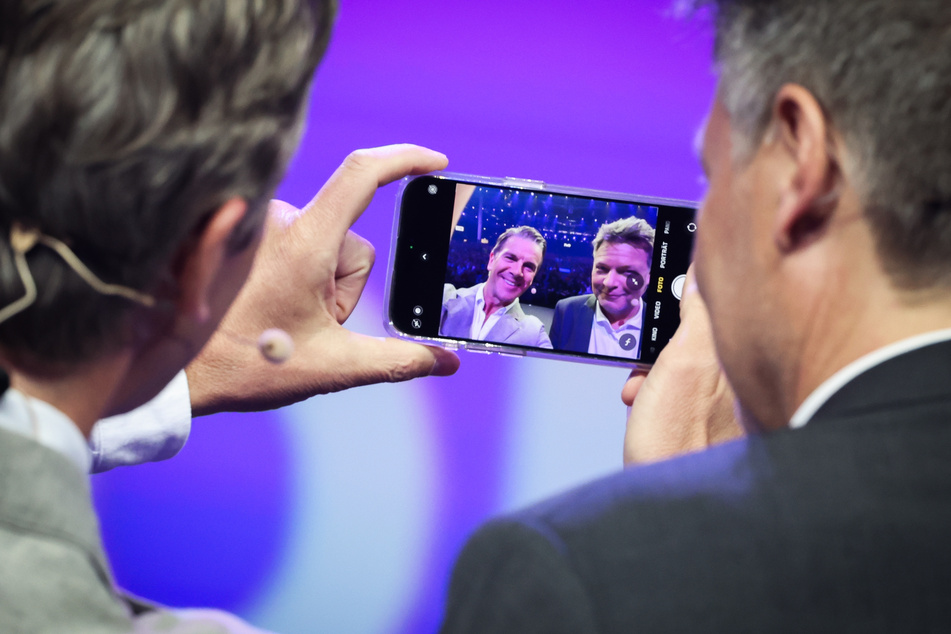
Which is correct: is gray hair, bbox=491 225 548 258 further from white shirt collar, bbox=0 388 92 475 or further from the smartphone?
white shirt collar, bbox=0 388 92 475

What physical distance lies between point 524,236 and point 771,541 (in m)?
0.63

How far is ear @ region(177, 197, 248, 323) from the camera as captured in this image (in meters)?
0.46

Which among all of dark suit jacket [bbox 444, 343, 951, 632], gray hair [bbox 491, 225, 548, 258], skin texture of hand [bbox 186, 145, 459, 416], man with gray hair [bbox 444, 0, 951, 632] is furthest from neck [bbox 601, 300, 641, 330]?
dark suit jacket [bbox 444, 343, 951, 632]

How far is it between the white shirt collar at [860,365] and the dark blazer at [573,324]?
1.64ft

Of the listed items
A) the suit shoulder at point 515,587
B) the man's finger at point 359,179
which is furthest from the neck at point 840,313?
the man's finger at point 359,179

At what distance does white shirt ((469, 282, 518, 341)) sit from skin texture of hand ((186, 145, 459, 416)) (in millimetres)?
52

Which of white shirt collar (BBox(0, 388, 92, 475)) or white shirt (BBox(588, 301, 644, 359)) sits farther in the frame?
white shirt (BBox(588, 301, 644, 359))

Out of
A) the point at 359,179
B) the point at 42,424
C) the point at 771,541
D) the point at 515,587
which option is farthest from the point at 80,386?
the point at 359,179

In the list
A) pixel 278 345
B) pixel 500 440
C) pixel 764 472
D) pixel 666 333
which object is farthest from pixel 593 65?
pixel 764 472

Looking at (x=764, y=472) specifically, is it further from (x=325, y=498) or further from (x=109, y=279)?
(x=325, y=498)

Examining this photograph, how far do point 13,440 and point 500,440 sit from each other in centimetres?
90

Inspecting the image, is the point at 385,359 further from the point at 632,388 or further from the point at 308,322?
the point at 632,388

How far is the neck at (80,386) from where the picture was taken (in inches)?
17.8

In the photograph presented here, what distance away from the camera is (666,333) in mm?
968
